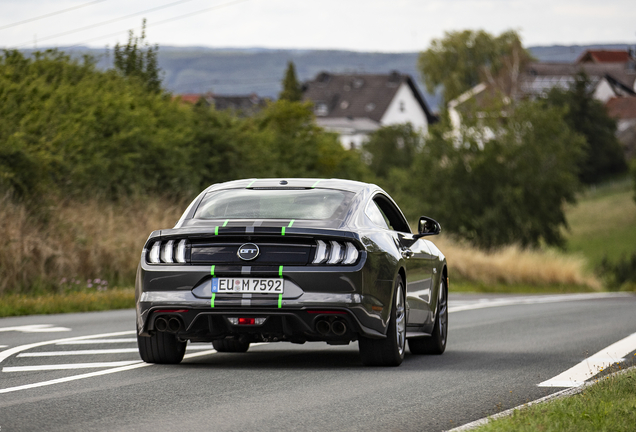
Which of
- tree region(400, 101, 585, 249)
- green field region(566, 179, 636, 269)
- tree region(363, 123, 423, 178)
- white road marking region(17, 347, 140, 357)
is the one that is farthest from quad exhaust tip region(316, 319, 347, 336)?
tree region(363, 123, 423, 178)

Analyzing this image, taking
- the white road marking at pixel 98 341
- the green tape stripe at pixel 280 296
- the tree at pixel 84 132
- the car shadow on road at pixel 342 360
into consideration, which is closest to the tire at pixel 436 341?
the car shadow on road at pixel 342 360

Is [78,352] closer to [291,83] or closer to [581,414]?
[581,414]

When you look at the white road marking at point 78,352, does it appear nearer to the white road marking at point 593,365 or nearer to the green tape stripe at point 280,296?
the green tape stripe at point 280,296

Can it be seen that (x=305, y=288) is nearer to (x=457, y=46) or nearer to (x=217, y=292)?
(x=217, y=292)

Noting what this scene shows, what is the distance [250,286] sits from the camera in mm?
9211

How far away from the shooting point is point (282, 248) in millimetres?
9227

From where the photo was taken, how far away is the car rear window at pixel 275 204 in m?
9.85

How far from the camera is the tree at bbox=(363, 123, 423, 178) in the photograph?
3620 inches

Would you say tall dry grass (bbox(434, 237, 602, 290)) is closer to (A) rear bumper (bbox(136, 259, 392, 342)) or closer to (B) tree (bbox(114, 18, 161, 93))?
(B) tree (bbox(114, 18, 161, 93))

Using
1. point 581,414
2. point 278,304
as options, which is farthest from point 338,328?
point 581,414

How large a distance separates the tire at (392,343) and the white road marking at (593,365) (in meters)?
1.36

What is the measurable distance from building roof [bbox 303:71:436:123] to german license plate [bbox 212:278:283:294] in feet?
425

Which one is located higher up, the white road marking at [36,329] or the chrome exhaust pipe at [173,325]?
the chrome exhaust pipe at [173,325]

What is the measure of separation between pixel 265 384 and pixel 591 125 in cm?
9257
